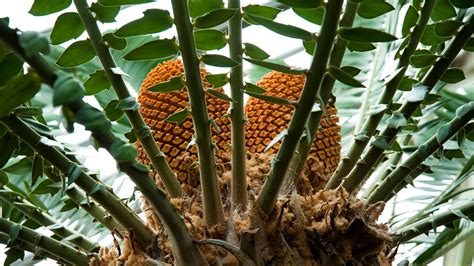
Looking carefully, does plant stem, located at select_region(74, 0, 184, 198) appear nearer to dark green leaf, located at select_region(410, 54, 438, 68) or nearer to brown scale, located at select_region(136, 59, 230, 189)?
brown scale, located at select_region(136, 59, 230, 189)

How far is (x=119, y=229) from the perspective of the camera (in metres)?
1.02

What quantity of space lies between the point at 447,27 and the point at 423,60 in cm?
6

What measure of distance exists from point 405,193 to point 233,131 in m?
2.04

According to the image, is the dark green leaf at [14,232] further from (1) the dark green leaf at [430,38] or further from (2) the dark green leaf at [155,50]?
(1) the dark green leaf at [430,38]

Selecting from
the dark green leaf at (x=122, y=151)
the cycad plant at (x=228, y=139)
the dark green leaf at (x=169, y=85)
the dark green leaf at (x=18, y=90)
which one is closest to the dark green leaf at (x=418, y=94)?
the cycad plant at (x=228, y=139)

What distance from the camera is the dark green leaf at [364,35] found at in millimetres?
735

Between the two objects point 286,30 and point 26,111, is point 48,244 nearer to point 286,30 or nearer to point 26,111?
point 26,111

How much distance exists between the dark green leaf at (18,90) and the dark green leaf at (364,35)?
1.13ft

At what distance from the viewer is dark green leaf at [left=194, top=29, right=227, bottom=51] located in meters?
0.88

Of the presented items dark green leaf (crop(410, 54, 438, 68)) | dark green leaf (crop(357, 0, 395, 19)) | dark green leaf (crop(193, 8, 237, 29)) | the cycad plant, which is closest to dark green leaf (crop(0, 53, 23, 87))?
the cycad plant

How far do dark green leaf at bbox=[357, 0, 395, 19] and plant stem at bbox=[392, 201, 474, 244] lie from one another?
0.36 meters

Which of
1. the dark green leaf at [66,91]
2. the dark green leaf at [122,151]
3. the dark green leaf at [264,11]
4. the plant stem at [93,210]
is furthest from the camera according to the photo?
the plant stem at [93,210]

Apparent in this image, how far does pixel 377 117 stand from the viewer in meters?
0.98

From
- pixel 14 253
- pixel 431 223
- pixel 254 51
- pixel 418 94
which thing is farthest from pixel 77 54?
pixel 431 223
